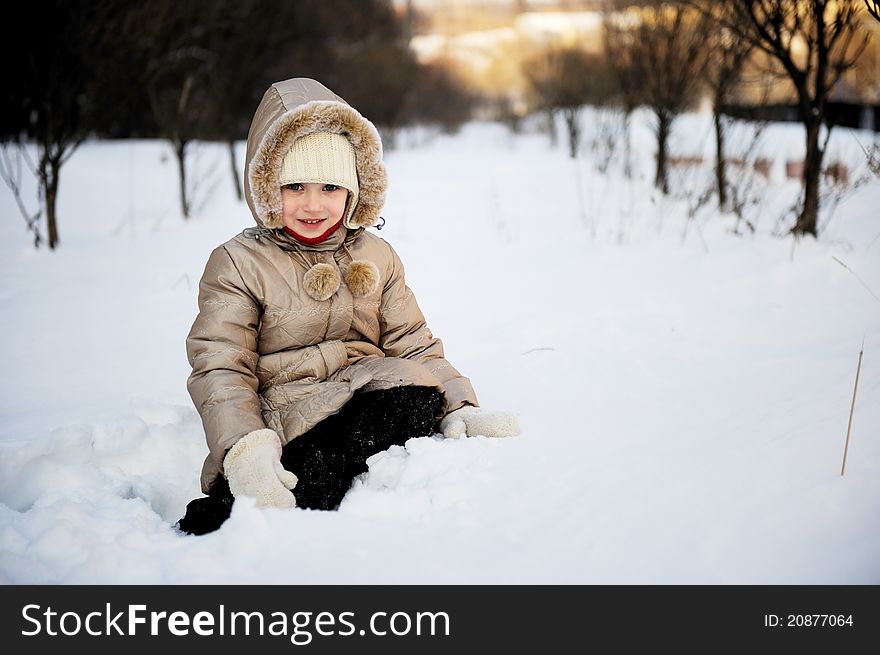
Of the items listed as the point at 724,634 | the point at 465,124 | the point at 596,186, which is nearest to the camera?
the point at 724,634

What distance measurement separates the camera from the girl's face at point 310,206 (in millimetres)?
2068

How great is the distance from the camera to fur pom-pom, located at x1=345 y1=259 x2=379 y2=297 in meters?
2.13

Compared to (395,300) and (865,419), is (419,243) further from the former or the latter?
(865,419)

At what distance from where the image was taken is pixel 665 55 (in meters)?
7.88

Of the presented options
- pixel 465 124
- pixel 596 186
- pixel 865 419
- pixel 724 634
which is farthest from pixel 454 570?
pixel 465 124

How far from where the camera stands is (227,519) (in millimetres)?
1762

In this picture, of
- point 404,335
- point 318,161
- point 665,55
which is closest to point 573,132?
point 665,55

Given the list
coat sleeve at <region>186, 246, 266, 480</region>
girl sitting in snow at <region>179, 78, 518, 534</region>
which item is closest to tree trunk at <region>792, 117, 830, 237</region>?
girl sitting in snow at <region>179, 78, 518, 534</region>

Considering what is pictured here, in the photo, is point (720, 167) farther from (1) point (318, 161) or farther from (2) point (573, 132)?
(2) point (573, 132)

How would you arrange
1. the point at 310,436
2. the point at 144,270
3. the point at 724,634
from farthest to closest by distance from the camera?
the point at 144,270 < the point at 310,436 < the point at 724,634

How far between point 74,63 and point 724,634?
6.07 m

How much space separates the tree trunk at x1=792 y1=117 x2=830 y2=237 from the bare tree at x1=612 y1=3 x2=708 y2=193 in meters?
3.09

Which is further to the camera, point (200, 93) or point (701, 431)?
point (200, 93)

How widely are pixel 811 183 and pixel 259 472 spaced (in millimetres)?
4052
